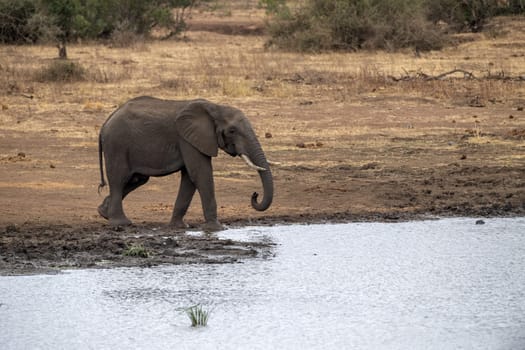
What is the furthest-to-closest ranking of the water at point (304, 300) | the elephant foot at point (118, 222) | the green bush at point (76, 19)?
1. the green bush at point (76, 19)
2. the elephant foot at point (118, 222)
3. the water at point (304, 300)

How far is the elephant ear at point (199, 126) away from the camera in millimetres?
10078

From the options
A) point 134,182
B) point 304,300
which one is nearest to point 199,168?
point 134,182

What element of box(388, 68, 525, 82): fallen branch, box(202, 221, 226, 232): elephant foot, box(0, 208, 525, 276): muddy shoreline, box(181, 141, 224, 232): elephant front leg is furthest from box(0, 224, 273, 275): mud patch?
box(388, 68, 525, 82): fallen branch

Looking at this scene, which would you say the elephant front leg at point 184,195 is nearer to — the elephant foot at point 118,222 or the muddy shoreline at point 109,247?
the muddy shoreline at point 109,247

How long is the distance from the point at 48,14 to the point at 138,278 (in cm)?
2426

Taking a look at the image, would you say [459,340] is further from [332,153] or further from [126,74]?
[126,74]

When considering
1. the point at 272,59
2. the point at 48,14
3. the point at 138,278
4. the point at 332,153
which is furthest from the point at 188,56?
the point at 138,278

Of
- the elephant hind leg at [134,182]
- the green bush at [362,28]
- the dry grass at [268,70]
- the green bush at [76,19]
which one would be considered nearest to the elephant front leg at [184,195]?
the elephant hind leg at [134,182]

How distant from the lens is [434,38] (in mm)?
28984

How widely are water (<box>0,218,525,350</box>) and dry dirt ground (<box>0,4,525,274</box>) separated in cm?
58

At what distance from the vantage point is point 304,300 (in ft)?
27.5

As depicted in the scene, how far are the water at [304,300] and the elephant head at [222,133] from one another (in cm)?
76

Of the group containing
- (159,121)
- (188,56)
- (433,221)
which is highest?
(159,121)

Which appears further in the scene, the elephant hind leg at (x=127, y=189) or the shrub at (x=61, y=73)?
the shrub at (x=61, y=73)
